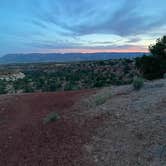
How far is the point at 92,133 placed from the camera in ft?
28.7

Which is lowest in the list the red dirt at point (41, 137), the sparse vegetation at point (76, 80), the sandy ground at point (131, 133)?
the sparse vegetation at point (76, 80)

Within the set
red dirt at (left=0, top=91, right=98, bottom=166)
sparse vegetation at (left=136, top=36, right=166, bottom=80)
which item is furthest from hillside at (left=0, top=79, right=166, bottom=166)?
sparse vegetation at (left=136, top=36, right=166, bottom=80)

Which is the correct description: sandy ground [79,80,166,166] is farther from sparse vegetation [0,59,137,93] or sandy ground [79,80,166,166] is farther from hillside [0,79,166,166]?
sparse vegetation [0,59,137,93]

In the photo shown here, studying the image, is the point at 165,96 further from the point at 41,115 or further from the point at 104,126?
the point at 41,115

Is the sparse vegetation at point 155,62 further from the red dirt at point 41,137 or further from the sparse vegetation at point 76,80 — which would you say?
the red dirt at point 41,137

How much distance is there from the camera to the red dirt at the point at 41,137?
299 inches

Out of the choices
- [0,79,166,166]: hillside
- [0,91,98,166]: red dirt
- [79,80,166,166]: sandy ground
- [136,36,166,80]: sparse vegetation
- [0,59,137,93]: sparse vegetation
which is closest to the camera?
[79,80,166,166]: sandy ground

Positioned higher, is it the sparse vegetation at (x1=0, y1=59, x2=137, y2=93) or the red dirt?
the red dirt

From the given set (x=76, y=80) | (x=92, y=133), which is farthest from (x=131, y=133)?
(x=76, y=80)

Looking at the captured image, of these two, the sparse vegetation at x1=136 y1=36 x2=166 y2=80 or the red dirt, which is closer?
the red dirt

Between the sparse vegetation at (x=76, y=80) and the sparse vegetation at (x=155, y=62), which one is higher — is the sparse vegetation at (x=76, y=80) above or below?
below

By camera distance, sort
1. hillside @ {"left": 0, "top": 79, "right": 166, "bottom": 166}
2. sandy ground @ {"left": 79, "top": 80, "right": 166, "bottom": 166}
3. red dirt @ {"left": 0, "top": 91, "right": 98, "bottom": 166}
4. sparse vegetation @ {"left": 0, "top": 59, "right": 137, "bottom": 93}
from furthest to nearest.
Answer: sparse vegetation @ {"left": 0, "top": 59, "right": 137, "bottom": 93} < red dirt @ {"left": 0, "top": 91, "right": 98, "bottom": 166} < hillside @ {"left": 0, "top": 79, "right": 166, "bottom": 166} < sandy ground @ {"left": 79, "top": 80, "right": 166, "bottom": 166}

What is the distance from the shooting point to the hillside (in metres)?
7.33

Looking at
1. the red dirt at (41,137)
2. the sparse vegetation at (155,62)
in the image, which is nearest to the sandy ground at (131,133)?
the red dirt at (41,137)
